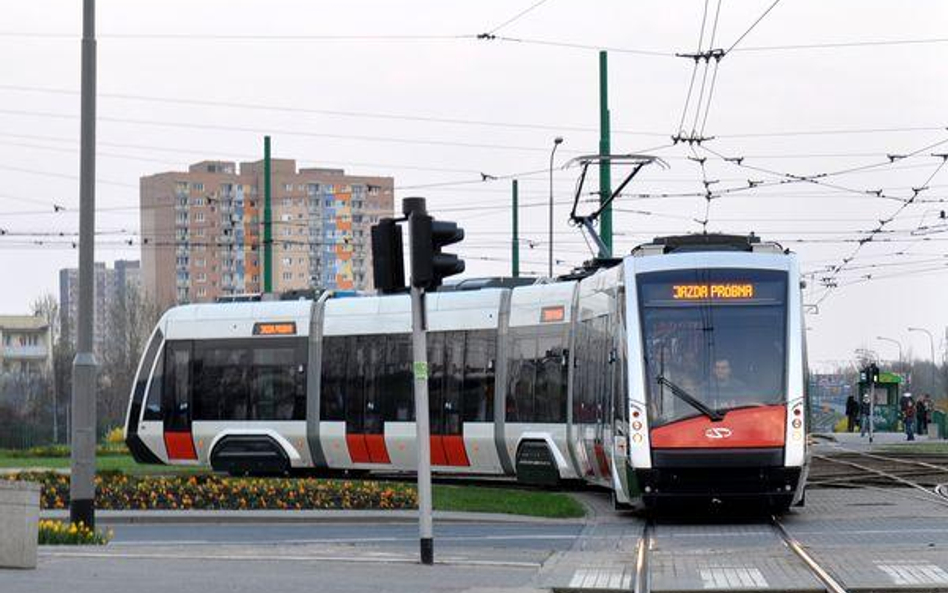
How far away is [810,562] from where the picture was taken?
55.0ft

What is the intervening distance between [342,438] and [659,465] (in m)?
11.9

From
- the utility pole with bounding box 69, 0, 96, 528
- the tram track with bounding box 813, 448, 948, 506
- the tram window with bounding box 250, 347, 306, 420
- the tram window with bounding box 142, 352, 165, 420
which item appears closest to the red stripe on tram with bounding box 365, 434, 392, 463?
the tram window with bounding box 250, 347, 306, 420

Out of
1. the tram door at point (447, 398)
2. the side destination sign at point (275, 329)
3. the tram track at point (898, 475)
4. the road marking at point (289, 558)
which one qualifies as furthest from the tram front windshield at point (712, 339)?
the side destination sign at point (275, 329)

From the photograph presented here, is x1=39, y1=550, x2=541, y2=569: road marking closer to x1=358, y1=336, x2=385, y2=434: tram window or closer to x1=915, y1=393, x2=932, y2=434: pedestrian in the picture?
x1=358, y1=336, x2=385, y2=434: tram window

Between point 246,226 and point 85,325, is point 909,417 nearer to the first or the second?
point 85,325

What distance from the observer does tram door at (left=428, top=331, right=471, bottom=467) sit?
3138 cm

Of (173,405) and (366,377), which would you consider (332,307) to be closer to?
(366,377)

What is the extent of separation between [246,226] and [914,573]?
354ft

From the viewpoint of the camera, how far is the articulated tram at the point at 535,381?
73.2 feet

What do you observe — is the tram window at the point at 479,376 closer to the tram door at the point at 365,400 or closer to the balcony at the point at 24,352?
the tram door at the point at 365,400

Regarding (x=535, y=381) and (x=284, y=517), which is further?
(x=535, y=381)

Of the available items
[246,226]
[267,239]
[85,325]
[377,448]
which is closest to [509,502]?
[377,448]

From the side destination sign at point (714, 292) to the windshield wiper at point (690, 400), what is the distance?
115 centimetres

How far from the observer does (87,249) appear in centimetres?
2073
